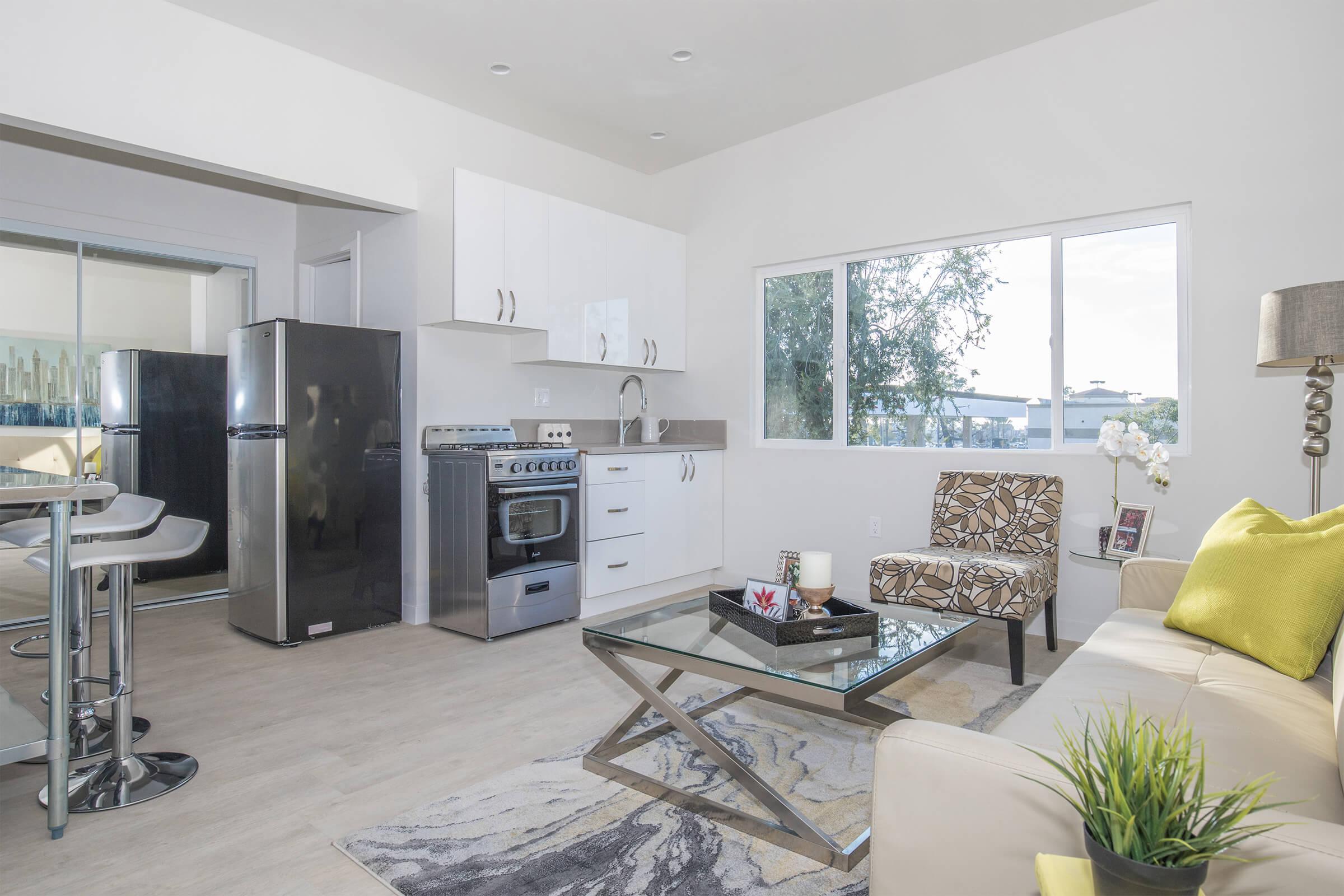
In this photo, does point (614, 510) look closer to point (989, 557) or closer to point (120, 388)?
point (989, 557)

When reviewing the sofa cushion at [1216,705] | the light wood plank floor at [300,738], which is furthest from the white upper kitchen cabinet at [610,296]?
the sofa cushion at [1216,705]

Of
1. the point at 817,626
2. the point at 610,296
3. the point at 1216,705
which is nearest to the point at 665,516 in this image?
the point at 610,296

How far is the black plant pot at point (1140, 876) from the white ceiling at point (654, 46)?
3.31 m

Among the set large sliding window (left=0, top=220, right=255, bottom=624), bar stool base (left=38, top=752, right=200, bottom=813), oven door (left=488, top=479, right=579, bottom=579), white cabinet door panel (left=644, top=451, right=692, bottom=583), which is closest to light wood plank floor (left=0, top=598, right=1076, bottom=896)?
bar stool base (left=38, top=752, right=200, bottom=813)

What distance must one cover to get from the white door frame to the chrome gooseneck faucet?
163cm

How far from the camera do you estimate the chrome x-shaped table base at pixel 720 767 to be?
180 cm

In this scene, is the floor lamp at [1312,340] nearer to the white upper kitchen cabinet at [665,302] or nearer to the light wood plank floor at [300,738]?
the light wood plank floor at [300,738]

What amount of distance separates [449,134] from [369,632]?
2694 millimetres

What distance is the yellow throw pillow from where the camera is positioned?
1.82 metres

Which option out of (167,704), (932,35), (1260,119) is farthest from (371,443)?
(1260,119)

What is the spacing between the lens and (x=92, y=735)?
2490 mm

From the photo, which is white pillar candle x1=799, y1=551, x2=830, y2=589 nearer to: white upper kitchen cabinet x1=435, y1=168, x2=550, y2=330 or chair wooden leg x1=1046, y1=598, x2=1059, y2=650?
chair wooden leg x1=1046, y1=598, x2=1059, y2=650

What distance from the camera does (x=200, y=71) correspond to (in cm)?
330

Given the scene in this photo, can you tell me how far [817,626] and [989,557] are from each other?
155 centimetres
